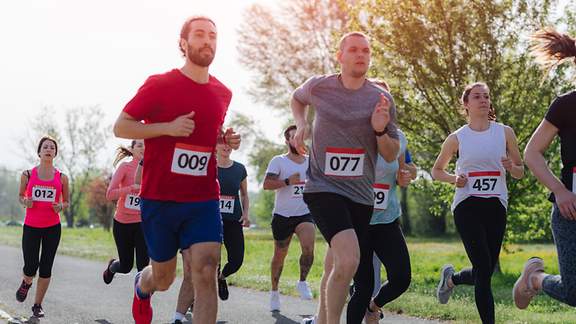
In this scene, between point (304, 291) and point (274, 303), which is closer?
point (274, 303)

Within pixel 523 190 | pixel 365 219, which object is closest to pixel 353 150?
pixel 365 219

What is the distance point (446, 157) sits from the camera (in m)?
7.20

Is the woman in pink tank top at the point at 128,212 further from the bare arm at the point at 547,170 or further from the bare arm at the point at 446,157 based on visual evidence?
the bare arm at the point at 547,170

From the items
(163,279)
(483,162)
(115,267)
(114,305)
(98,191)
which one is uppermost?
(483,162)

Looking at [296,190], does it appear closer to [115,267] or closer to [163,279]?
Answer: [115,267]

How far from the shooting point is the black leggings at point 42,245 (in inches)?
352

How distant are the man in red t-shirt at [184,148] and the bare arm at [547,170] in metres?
2.00

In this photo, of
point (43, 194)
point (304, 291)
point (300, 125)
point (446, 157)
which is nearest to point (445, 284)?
point (446, 157)

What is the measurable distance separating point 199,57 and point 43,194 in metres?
4.58

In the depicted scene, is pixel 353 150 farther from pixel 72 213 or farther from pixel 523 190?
pixel 72 213

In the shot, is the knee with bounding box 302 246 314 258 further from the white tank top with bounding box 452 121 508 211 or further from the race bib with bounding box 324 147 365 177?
the race bib with bounding box 324 147 365 177

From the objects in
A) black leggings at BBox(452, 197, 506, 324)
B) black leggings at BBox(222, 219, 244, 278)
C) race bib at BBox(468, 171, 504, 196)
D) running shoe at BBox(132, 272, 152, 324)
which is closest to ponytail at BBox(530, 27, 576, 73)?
race bib at BBox(468, 171, 504, 196)

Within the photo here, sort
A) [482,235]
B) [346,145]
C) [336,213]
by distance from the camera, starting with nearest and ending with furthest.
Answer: [336,213] → [346,145] → [482,235]

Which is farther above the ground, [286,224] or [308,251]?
[286,224]
